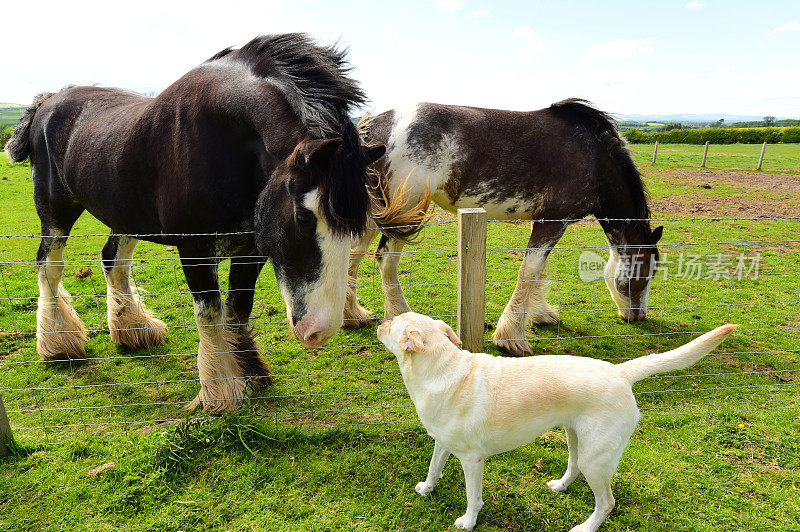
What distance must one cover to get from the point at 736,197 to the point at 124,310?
15.4 m

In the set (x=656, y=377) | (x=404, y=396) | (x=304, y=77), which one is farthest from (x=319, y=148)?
(x=656, y=377)

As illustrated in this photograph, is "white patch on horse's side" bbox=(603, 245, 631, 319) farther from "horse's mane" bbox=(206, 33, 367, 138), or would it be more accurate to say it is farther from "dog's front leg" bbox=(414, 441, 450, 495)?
"horse's mane" bbox=(206, 33, 367, 138)

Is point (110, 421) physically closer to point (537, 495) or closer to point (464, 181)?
point (537, 495)

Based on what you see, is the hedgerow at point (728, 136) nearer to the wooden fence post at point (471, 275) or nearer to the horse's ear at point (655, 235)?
the horse's ear at point (655, 235)

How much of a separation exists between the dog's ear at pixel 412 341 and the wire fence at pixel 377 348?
0.97 meters

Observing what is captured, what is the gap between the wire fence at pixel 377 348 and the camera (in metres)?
3.90

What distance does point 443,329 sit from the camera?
2713mm

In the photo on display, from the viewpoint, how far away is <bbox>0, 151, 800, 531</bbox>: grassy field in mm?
2859

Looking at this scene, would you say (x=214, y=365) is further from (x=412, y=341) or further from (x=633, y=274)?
(x=633, y=274)

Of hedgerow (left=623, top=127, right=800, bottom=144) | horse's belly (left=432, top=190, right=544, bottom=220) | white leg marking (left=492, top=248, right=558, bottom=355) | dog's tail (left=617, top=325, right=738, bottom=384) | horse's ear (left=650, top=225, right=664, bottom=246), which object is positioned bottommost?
white leg marking (left=492, top=248, right=558, bottom=355)

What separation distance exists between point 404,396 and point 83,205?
12.2 ft

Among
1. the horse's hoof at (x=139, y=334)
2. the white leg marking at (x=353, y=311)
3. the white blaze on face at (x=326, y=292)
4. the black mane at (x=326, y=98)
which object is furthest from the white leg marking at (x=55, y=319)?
the white blaze on face at (x=326, y=292)

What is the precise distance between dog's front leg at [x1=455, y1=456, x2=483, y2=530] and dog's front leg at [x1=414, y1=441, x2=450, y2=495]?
28 centimetres

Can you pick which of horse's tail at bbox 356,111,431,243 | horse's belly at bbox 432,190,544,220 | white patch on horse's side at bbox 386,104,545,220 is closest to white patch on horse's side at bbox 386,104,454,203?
white patch on horse's side at bbox 386,104,545,220
